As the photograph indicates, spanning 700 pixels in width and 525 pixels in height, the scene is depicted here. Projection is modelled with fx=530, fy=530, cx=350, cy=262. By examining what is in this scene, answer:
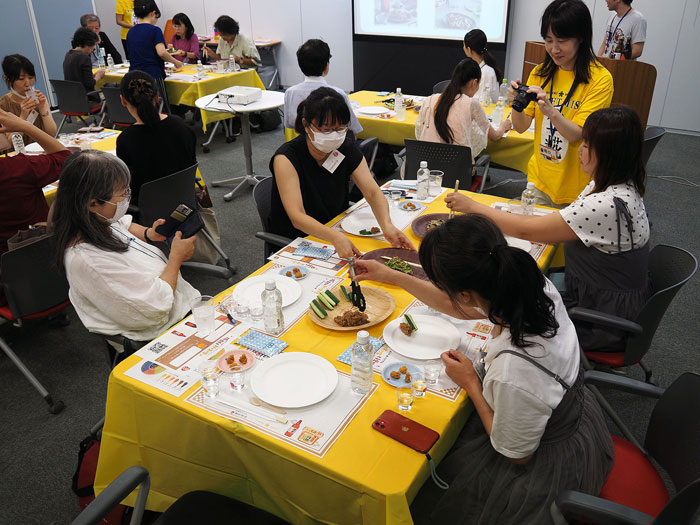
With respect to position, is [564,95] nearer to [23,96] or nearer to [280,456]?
[280,456]

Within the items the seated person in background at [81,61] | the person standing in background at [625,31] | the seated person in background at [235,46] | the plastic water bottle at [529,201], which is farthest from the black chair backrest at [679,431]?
the seated person in background at [235,46]

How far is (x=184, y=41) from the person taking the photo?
7664mm

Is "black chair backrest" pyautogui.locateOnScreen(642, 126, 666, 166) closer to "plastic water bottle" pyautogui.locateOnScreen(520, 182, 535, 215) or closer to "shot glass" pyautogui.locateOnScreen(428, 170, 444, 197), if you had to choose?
"plastic water bottle" pyautogui.locateOnScreen(520, 182, 535, 215)

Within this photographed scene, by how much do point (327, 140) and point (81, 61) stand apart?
5086 mm

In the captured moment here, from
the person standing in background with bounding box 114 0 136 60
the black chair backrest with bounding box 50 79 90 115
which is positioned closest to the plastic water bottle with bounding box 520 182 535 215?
the black chair backrest with bounding box 50 79 90 115

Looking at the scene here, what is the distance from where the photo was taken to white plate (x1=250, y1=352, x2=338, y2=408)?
1.51 metres

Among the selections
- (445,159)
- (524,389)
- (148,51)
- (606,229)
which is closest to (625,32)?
(445,159)

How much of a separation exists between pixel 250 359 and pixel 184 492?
463 mm

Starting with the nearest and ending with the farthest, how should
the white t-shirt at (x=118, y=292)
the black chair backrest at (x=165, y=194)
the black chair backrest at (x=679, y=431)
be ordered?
1. the black chair backrest at (x=679, y=431)
2. the white t-shirt at (x=118, y=292)
3. the black chair backrest at (x=165, y=194)

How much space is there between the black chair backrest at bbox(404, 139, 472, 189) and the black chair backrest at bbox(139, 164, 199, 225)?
1.45 meters

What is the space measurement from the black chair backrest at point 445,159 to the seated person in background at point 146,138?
1.51 meters

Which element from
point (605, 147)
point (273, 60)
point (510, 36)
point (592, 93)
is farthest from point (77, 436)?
point (273, 60)

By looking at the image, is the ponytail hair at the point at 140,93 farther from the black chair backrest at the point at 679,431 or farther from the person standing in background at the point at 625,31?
the person standing in background at the point at 625,31

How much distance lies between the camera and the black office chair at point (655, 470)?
1284 mm
